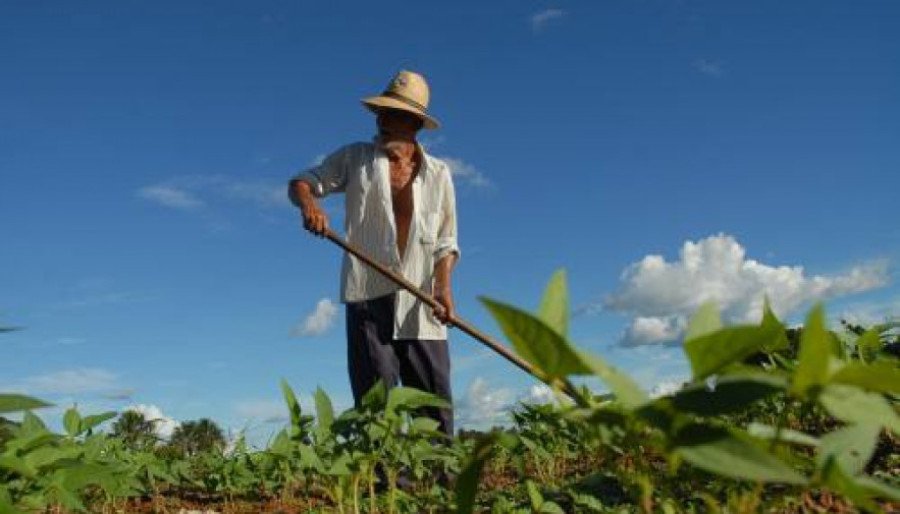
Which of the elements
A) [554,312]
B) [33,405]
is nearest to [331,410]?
[33,405]

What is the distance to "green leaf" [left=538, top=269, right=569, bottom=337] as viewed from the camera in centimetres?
113

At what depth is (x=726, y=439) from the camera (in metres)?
1.00

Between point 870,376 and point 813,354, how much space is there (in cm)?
8

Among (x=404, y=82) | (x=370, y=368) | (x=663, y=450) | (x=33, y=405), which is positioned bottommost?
(x=663, y=450)

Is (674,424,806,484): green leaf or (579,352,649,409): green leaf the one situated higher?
(579,352,649,409): green leaf

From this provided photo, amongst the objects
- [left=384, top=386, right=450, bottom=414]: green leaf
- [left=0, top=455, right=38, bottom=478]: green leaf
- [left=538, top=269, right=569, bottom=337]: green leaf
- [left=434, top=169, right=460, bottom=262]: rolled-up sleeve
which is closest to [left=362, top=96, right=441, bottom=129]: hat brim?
[left=434, top=169, right=460, bottom=262]: rolled-up sleeve

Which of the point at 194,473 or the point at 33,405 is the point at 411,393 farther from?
the point at 194,473

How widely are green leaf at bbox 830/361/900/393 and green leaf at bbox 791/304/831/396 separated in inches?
1.0

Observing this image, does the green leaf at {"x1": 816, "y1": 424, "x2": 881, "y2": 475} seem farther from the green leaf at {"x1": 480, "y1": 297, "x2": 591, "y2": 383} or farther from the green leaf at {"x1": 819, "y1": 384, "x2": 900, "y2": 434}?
the green leaf at {"x1": 480, "y1": 297, "x2": 591, "y2": 383}

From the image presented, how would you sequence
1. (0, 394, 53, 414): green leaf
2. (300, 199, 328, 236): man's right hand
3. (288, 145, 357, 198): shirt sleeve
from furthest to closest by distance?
(288, 145, 357, 198): shirt sleeve < (300, 199, 328, 236): man's right hand < (0, 394, 53, 414): green leaf

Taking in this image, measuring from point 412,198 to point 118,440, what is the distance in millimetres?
1989

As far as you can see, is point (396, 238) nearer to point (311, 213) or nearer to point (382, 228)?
point (382, 228)

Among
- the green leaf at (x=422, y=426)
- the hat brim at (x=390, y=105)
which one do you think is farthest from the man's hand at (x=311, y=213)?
the green leaf at (x=422, y=426)

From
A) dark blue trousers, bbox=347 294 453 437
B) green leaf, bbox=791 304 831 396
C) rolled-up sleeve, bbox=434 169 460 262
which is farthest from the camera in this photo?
rolled-up sleeve, bbox=434 169 460 262
